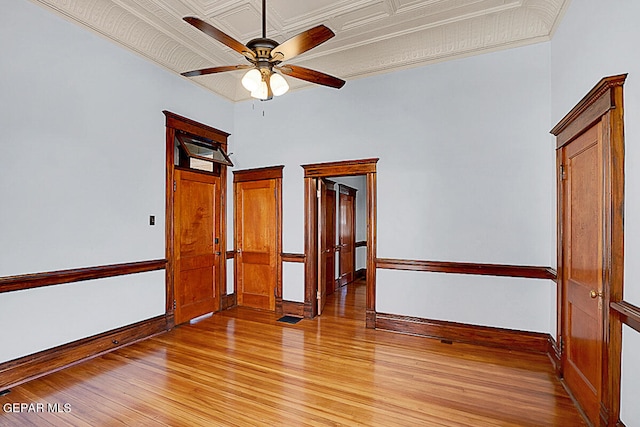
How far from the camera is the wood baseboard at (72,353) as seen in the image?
9.30 ft

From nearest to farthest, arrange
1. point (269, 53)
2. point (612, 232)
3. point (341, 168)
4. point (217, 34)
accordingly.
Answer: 1. point (612, 232)
2. point (217, 34)
3. point (269, 53)
4. point (341, 168)

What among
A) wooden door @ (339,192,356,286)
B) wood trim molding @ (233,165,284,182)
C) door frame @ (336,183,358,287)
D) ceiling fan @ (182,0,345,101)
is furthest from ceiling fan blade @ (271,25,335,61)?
wooden door @ (339,192,356,286)

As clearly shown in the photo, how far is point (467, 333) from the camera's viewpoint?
386cm

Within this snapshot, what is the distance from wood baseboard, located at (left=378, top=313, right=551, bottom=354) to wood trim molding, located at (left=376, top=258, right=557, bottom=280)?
0.62 m

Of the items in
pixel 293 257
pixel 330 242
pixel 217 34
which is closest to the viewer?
pixel 217 34

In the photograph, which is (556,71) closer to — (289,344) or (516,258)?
(516,258)

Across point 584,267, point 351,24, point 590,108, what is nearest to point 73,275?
point 351,24

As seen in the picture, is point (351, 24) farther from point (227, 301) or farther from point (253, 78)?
point (227, 301)

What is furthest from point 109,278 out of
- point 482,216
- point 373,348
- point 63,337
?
point 482,216

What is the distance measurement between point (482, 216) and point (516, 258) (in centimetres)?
58

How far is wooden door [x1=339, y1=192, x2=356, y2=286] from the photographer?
7.15 m

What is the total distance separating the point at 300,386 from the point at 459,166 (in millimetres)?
2959

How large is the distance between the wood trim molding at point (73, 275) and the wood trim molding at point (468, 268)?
9.64 feet

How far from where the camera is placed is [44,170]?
10.0ft
